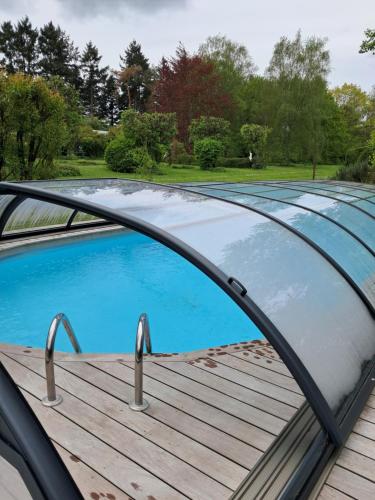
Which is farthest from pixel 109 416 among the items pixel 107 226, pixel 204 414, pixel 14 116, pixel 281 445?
pixel 14 116

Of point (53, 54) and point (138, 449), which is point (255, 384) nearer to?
point (138, 449)

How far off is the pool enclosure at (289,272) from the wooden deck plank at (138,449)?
0.63 m

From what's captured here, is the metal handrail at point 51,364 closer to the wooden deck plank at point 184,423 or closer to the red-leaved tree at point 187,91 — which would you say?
the wooden deck plank at point 184,423

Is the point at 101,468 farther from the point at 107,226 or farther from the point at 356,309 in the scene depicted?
the point at 107,226

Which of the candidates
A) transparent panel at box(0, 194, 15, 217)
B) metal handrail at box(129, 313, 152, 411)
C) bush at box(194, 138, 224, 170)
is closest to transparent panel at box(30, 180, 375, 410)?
metal handrail at box(129, 313, 152, 411)

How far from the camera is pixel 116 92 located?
2122 inches

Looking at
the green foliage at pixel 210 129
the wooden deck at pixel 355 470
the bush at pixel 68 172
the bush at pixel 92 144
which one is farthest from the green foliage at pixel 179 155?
the wooden deck at pixel 355 470

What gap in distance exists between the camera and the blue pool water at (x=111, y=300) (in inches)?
249

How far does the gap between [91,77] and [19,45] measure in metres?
9.48

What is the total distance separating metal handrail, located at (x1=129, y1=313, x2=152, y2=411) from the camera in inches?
118

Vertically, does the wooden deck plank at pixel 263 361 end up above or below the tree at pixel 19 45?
below

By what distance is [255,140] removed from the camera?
2959cm

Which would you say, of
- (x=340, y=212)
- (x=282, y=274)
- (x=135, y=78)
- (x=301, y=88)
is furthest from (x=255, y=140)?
(x=282, y=274)

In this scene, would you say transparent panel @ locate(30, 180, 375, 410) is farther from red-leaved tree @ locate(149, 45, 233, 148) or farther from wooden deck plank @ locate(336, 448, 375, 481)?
red-leaved tree @ locate(149, 45, 233, 148)
